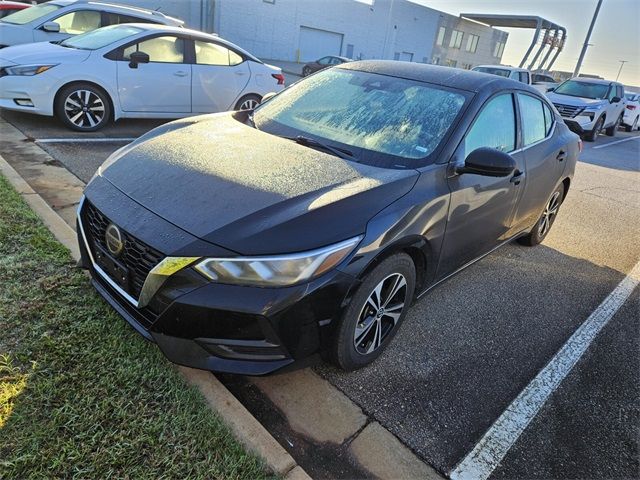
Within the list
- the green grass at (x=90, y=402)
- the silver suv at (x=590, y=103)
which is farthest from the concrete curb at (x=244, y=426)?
the silver suv at (x=590, y=103)

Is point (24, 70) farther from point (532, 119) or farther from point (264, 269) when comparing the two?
point (532, 119)

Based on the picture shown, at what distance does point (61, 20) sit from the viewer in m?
8.25

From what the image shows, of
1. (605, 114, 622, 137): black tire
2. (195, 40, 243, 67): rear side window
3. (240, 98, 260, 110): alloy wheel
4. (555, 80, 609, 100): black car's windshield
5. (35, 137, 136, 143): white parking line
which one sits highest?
(195, 40, 243, 67): rear side window

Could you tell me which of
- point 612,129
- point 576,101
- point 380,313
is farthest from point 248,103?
point 612,129

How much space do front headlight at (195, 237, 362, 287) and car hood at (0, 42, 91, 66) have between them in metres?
5.60

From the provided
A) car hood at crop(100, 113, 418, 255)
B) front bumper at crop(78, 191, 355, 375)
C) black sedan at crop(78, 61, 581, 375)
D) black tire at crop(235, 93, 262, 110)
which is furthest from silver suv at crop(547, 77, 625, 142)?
front bumper at crop(78, 191, 355, 375)

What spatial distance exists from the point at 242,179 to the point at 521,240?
11.8 feet

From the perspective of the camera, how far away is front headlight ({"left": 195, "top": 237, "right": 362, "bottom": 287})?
80.5 inches

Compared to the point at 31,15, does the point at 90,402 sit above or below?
below

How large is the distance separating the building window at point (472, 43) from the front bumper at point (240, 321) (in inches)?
2268

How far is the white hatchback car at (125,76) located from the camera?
20.1 feet

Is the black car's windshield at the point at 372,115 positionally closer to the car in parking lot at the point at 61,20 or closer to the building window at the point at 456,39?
the car in parking lot at the point at 61,20

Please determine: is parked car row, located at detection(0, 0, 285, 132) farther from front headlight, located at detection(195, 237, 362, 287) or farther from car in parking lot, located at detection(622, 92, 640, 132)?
car in parking lot, located at detection(622, 92, 640, 132)

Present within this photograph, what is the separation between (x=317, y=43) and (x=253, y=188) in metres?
37.7
